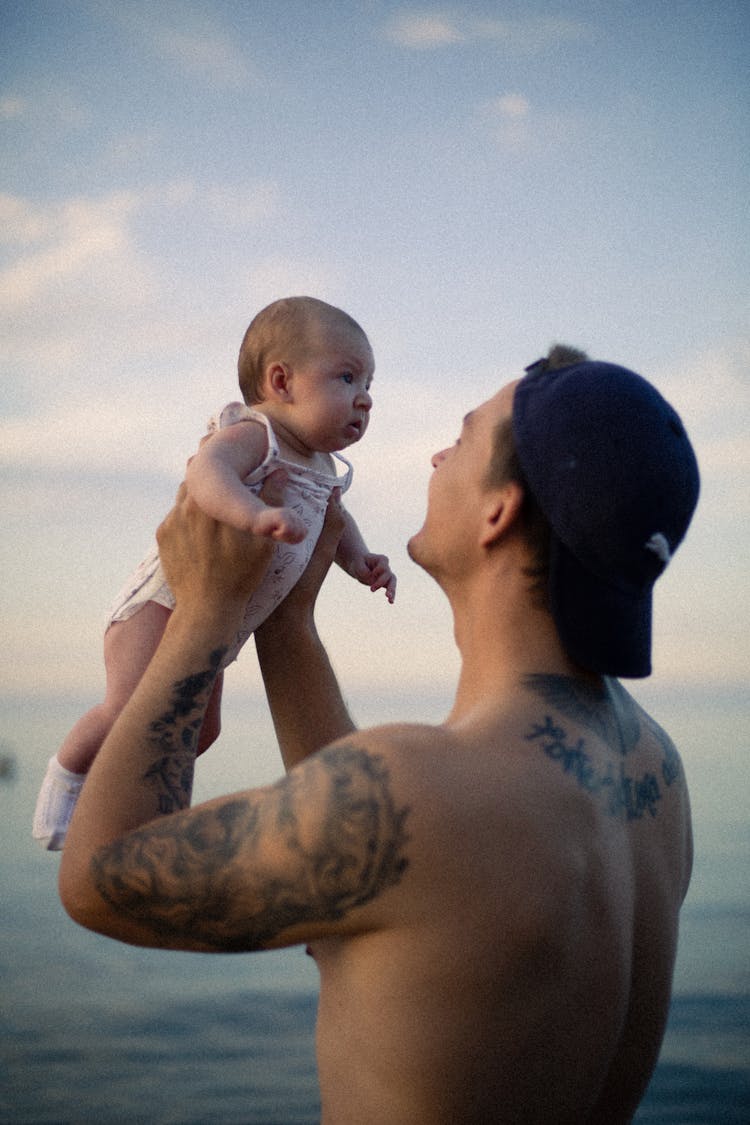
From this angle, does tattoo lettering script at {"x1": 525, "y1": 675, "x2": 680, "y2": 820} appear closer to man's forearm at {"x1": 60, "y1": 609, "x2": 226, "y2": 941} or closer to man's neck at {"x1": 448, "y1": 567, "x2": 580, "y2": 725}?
man's neck at {"x1": 448, "y1": 567, "x2": 580, "y2": 725}

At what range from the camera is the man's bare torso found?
6.37 feet

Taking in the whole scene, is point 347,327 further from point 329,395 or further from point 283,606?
point 283,606

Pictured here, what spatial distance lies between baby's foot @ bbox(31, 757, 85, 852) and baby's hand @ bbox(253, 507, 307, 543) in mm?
1130

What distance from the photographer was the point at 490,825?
6.40 ft

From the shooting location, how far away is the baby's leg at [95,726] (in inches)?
127

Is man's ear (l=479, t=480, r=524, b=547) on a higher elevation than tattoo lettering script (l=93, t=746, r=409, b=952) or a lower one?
higher

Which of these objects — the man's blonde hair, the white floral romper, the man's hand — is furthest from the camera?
the white floral romper

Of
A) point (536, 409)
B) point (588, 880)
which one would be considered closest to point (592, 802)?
point (588, 880)

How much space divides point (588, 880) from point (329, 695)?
4.00 feet

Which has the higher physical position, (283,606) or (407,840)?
(283,606)

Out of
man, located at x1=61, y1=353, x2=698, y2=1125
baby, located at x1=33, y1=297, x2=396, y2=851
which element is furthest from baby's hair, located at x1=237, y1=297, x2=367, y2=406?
man, located at x1=61, y1=353, x2=698, y2=1125

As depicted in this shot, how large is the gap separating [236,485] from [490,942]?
135 cm

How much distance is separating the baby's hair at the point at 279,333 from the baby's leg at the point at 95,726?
0.85 metres

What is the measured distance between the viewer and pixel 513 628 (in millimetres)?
2355
